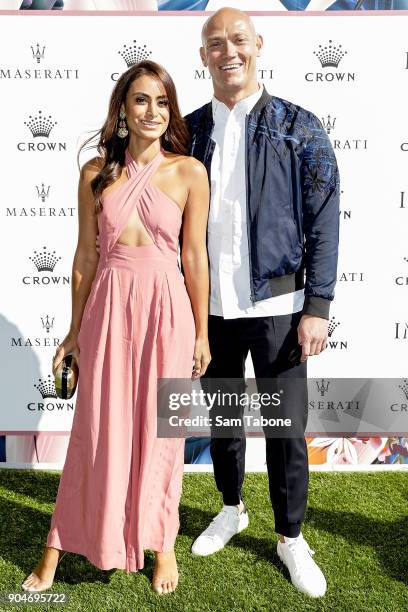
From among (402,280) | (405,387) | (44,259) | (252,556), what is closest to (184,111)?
(44,259)

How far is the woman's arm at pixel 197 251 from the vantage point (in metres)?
2.25

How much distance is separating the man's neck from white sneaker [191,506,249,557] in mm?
1797

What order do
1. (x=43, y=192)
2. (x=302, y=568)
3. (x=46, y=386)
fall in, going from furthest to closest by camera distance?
(x=46, y=386), (x=43, y=192), (x=302, y=568)

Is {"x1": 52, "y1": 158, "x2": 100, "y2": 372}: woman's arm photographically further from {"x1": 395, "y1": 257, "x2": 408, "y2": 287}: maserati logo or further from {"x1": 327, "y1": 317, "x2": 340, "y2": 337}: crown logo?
{"x1": 395, "y1": 257, "x2": 408, "y2": 287}: maserati logo

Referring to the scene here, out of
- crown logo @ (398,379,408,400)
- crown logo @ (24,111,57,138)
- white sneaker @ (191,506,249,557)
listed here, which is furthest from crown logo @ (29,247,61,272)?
crown logo @ (398,379,408,400)

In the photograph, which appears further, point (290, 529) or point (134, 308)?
point (290, 529)

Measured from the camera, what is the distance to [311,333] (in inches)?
93.4

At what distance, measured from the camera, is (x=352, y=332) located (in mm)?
3475

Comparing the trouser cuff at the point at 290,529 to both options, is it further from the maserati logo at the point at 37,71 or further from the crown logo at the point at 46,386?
the maserati logo at the point at 37,71

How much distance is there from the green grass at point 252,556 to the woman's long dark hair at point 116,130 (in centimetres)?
150

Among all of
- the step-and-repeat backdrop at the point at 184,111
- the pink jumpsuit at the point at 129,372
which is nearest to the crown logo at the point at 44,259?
the step-and-repeat backdrop at the point at 184,111

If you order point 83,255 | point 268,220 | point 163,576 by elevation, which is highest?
point 268,220

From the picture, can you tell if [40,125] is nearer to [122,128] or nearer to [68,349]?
[122,128]

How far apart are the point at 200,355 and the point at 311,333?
1.39 ft
